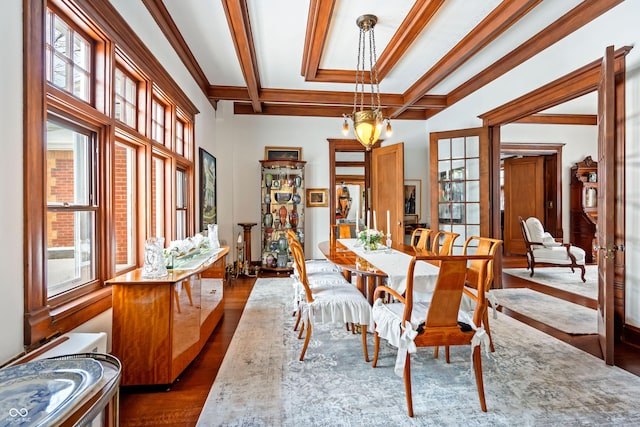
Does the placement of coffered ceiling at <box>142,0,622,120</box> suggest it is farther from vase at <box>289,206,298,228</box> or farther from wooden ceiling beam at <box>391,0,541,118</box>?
vase at <box>289,206,298,228</box>

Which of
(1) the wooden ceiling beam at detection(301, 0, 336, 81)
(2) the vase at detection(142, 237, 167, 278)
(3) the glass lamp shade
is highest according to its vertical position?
(1) the wooden ceiling beam at detection(301, 0, 336, 81)

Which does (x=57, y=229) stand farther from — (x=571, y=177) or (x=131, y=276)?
(x=571, y=177)

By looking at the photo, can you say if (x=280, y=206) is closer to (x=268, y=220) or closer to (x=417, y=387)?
(x=268, y=220)

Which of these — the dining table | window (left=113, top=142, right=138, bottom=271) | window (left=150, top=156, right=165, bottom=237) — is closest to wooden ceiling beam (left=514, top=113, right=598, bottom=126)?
the dining table

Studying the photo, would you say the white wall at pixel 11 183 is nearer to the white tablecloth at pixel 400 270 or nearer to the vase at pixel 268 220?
the white tablecloth at pixel 400 270

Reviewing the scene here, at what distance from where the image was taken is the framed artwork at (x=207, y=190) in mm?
4675

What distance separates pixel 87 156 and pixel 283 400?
6.91 ft

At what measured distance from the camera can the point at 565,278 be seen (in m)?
5.40

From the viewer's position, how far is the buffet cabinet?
672cm

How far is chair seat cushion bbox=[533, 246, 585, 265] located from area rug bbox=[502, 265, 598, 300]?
0.93ft

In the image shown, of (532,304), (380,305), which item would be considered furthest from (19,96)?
(532,304)

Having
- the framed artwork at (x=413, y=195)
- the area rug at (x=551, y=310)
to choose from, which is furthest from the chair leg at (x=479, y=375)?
the framed artwork at (x=413, y=195)

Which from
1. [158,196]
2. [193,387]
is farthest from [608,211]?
[158,196]

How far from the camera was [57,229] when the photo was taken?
1.95 metres
